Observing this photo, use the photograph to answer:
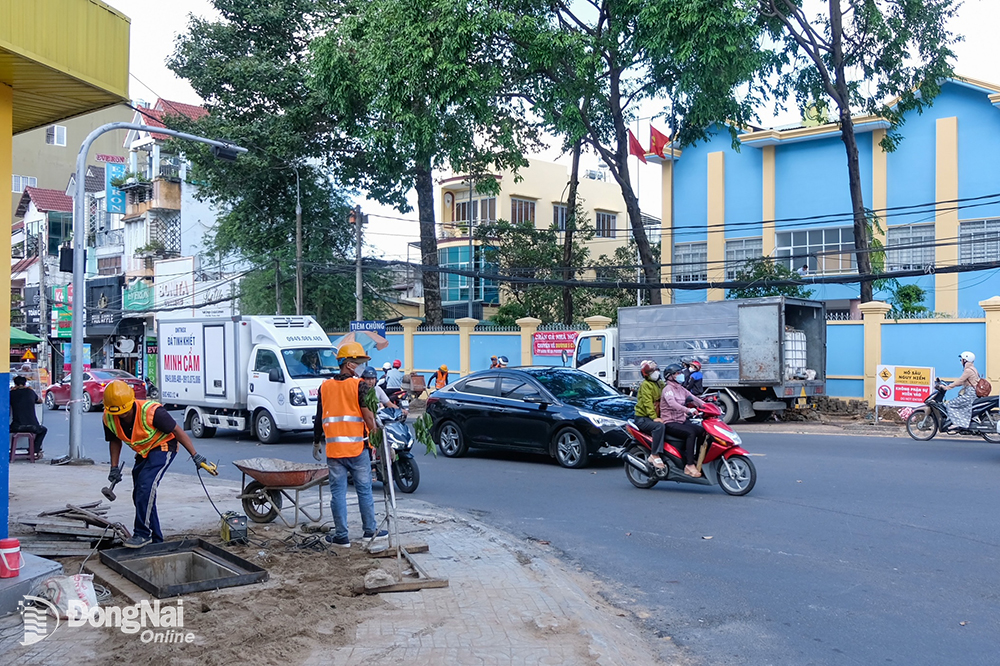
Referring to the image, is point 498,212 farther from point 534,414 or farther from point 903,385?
point 534,414

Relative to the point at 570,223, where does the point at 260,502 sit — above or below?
below

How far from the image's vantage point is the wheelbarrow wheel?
28.7 feet

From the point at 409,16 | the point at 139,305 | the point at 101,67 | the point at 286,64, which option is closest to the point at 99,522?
the point at 101,67

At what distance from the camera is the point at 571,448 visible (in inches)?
513

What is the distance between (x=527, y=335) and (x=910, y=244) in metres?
12.8

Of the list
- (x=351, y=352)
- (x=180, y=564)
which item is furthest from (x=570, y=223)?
(x=180, y=564)

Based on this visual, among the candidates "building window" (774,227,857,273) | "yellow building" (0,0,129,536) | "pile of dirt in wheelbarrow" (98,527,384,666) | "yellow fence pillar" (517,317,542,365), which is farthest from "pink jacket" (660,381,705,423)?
"building window" (774,227,857,273)

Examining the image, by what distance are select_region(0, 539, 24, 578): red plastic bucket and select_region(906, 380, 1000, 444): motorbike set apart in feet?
45.8

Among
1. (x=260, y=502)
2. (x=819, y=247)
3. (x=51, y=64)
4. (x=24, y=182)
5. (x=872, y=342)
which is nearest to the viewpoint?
(x=51, y=64)

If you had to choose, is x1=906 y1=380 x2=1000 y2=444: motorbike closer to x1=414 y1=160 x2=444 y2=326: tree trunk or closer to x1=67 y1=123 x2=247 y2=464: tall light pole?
x1=67 y1=123 x2=247 y2=464: tall light pole

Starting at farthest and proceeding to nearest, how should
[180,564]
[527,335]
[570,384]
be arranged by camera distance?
[527,335] < [570,384] < [180,564]

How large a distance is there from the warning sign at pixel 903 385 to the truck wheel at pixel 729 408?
310cm

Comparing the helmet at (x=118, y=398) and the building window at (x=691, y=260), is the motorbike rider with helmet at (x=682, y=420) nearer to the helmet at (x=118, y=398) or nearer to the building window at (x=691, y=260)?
the helmet at (x=118, y=398)

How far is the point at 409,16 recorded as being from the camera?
22.5m
